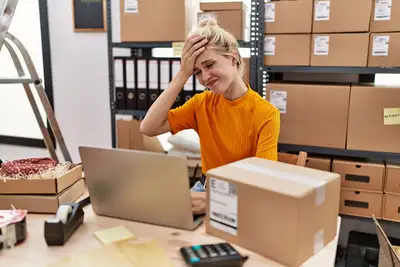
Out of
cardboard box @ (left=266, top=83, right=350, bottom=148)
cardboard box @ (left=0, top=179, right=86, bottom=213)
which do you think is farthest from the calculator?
cardboard box @ (left=266, top=83, right=350, bottom=148)

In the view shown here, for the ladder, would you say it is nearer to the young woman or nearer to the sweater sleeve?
the young woman

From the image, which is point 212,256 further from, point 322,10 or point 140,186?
point 322,10

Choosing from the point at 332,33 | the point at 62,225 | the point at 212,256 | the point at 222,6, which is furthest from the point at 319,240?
the point at 222,6

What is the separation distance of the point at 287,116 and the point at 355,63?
17.4 inches

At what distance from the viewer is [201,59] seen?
1.53m

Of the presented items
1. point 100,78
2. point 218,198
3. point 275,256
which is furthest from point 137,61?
point 275,256

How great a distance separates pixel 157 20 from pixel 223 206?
1638 millimetres

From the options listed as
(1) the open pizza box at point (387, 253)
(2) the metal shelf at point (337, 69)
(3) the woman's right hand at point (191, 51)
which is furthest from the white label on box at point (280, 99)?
(1) the open pizza box at point (387, 253)

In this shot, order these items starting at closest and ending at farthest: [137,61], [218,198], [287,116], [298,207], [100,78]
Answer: [298,207] < [218,198] < [287,116] < [137,61] < [100,78]

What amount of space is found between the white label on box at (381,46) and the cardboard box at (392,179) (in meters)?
0.58

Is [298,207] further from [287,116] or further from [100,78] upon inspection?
[100,78]

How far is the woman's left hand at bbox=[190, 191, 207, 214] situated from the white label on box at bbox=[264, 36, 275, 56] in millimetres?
1199

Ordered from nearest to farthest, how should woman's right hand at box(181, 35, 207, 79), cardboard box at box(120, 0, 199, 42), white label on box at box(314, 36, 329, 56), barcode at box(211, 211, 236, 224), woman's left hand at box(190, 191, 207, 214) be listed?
1. barcode at box(211, 211, 236, 224)
2. woman's left hand at box(190, 191, 207, 214)
3. woman's right hand at box(181, 35, 207, 79)
4. white label on box at box(314, 36, 329, 56)
5. cardboard box at box(120, 0, 199, 42)

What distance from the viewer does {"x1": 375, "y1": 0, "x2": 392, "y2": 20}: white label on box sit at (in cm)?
203
